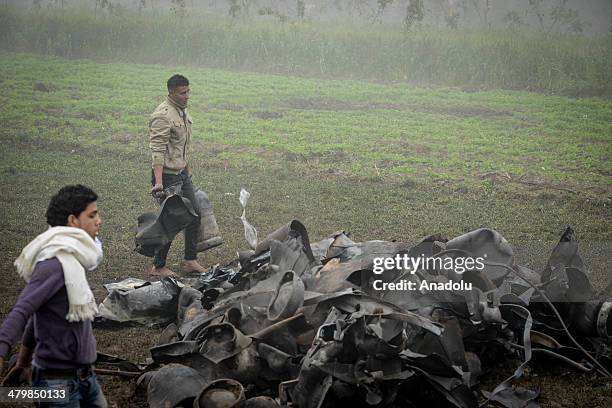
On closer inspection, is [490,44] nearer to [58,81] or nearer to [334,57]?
[334,57]

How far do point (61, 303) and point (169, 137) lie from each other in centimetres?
352

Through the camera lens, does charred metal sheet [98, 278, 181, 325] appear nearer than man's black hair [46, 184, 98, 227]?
No

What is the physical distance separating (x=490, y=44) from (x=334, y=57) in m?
3.02

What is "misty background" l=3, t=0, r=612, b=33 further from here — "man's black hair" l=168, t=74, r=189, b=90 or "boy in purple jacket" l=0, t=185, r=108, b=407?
"boy in purple jacket" l=0, t=185, r=108, b=407

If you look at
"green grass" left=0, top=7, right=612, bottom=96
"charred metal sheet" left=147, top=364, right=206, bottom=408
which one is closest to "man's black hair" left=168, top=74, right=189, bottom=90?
"charred metal sheet" left=147, top=364, right=206, bottom=408

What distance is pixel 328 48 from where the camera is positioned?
602 inches

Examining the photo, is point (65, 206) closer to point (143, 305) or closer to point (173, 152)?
point (143, 305)

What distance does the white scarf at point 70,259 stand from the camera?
283 cm

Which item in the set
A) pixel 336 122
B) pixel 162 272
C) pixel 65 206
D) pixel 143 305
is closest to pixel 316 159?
pixel 336 122

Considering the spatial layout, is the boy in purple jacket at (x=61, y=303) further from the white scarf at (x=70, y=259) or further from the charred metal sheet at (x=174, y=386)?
the charred metal sheet at (x=174, y=386)

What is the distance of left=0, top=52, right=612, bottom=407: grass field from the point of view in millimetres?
7484

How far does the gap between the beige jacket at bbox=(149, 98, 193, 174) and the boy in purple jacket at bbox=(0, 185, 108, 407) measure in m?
3.24

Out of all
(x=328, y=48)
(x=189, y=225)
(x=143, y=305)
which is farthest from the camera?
(x=328, y=48)

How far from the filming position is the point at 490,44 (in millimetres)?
14148
